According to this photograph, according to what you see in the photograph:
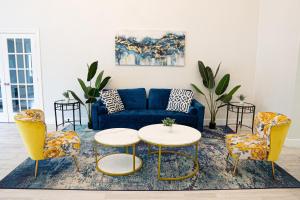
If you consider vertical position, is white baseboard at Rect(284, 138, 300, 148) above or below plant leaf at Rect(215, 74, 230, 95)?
below

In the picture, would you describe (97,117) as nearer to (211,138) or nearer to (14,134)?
(14,134)

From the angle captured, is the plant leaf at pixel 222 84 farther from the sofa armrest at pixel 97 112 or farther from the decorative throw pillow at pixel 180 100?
the sofa armrest at pixel 97 112

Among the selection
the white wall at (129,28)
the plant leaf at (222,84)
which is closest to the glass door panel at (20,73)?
the white wall at (129,28)

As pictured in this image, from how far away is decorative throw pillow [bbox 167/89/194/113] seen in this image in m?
4.66

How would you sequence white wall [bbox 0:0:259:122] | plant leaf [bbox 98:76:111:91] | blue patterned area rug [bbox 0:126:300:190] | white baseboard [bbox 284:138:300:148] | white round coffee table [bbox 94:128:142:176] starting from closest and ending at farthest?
blue patterned area rug [bbox 0:126:300:190], white round coffee table [bbox 94:128:142:176], white baseboard [bbox 284:138:300:148], plant leaf [bbox 98:76:111:91], white wall [bbox 0:0:259:122]

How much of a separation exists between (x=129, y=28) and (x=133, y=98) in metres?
1.54

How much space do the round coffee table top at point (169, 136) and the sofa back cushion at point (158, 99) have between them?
58.8 inches

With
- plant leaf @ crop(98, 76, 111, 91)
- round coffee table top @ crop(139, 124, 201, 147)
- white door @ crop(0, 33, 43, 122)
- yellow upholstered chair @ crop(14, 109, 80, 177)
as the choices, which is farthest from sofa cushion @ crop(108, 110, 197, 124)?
white door @ crop(0, 33, 43, 122)

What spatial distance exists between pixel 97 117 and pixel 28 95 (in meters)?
2.00

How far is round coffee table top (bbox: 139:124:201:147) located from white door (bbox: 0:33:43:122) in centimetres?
324

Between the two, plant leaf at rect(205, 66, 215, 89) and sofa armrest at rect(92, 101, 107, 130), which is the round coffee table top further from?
plant leaf at rect(205, 66, 215, 89)

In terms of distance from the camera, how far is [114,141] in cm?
293

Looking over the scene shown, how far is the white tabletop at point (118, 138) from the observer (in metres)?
2.88

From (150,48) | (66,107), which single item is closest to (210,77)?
(150,48)
